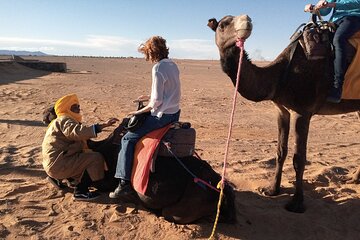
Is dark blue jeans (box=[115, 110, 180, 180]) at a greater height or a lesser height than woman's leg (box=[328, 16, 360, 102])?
lesser

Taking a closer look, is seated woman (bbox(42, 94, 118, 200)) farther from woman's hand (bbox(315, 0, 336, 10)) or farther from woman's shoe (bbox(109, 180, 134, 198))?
woman's hand (bbox(315, 0, 336, 10))

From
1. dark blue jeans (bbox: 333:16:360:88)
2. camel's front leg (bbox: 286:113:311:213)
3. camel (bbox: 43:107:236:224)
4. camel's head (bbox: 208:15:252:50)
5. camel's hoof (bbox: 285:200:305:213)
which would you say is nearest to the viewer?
camel's head (bbox: 208:15:252:50)

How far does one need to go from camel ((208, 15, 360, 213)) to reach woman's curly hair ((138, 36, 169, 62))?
0.75 meters

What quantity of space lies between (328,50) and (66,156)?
3.82 meters

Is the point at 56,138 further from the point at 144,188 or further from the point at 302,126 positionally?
the point at 302,126

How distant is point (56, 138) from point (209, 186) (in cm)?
219

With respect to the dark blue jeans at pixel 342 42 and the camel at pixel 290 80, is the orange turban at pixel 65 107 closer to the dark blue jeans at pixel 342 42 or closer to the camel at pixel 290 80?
the camel at pixel 290 80

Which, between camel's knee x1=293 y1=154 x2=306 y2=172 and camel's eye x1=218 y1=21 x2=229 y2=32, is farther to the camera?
camel's knee x1=293 y1=154 x2=306 y2=172

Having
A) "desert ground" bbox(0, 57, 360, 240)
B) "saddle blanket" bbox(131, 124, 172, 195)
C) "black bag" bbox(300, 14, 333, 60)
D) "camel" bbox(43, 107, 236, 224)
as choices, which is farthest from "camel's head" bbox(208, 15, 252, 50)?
"desert ground" bbox(0, 57, 360, 240)

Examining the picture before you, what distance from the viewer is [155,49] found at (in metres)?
4.89

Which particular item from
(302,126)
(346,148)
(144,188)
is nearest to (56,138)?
Result: (144,188)

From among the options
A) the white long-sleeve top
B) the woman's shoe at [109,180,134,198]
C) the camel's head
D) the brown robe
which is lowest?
the woman's shoe at [109,180,134,198]

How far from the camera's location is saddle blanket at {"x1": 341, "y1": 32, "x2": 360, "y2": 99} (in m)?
5.46

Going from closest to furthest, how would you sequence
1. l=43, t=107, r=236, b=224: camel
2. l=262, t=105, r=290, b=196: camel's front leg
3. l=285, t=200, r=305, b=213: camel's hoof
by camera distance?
l=43, t=107, r=236, b=224: camel → l=285, t=200, r=305, b=213: camel's hoof → l=262, t=105, r=290, b=196: camel's front leg
